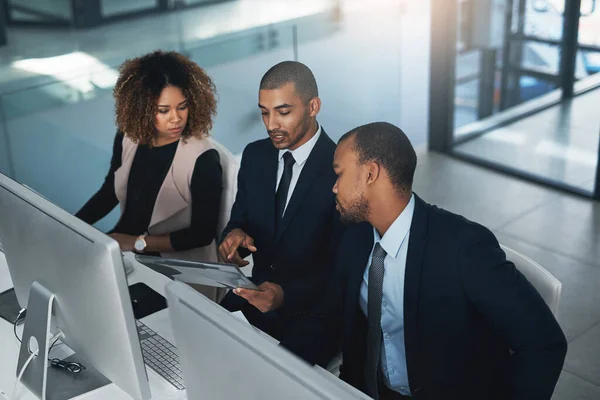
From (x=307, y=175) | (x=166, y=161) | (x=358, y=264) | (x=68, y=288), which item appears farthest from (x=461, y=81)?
(x=68, y=288)

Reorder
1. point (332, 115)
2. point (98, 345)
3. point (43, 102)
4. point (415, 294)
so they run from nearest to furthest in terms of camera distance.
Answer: point (98, 345)
point (415, 294)
point (43, 102)
point (332, 115)

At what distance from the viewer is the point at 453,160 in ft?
18.4

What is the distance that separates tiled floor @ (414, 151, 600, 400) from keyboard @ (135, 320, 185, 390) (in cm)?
171

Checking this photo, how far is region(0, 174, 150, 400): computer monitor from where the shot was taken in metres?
1.71

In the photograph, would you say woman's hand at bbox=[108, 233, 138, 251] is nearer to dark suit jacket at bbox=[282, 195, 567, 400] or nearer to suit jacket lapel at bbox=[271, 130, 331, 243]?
suit jacket lapel at bbox=[271, 130, 331, 243]

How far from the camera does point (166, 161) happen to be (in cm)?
301

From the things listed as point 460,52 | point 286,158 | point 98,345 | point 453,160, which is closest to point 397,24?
point 460,52

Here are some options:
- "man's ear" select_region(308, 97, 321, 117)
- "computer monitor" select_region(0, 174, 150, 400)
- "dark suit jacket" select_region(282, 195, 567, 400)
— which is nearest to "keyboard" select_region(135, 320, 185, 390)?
"computer monitor" select_region(0, 174, 150, 400)

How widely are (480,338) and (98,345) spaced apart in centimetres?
96

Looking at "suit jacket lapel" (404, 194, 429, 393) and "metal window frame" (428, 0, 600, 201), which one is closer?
"suit jacket lapel" (404, 194, 429, 393)

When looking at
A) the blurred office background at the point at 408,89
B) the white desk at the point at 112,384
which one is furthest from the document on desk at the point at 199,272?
the blurred office background at the point at 408,89

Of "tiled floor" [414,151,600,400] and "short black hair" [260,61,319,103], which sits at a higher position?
"short black hair" [260,61,319,103]

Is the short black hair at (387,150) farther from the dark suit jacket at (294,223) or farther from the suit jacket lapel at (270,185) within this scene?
the suit jacket lapel at (270,185)

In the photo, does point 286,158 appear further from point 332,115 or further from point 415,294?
point 332,115
